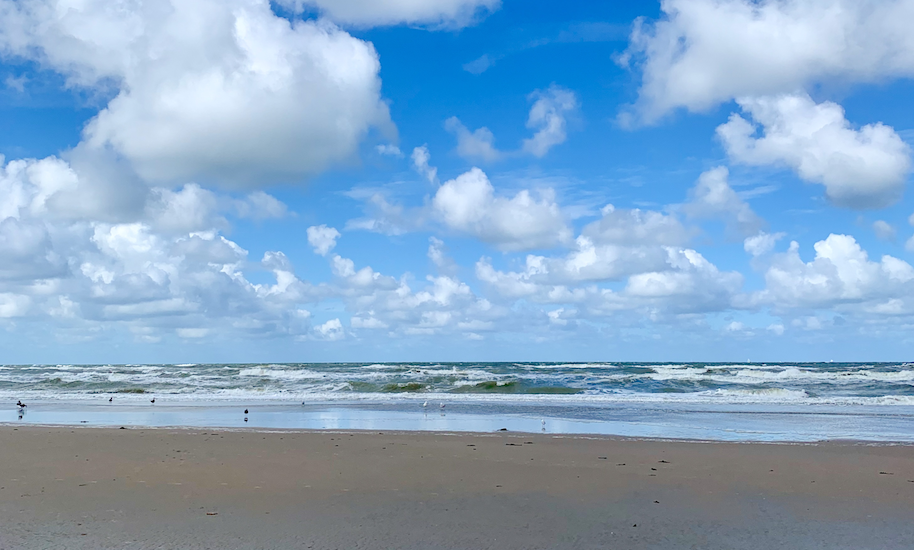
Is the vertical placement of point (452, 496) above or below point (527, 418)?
Result: above

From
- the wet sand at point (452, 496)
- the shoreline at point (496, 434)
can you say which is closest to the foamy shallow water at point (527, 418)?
the shoreline at point (496, 434)

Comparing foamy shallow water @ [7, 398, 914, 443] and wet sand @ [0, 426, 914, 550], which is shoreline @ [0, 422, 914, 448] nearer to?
foamy shallow water @ [7, 398, 914, 443]

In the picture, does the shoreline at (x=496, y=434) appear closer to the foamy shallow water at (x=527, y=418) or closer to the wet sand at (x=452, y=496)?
the foamy shallow water at (x=527, y=418)

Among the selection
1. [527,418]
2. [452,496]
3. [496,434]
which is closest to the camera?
[452,496]

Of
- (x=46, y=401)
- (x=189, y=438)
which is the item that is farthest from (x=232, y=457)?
(x=46, y=401)

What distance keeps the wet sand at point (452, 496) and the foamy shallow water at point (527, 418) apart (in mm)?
3532

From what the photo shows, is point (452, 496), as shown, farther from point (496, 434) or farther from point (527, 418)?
point (527, 418)

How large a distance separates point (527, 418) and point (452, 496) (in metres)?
12.6

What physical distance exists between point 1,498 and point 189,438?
6465 mm

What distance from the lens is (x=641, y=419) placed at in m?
19.9

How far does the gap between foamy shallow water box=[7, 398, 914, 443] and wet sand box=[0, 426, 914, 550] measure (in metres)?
3.53

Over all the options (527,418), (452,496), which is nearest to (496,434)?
(527,418)

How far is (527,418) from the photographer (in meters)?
20.0

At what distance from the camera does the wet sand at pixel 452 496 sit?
595cm
